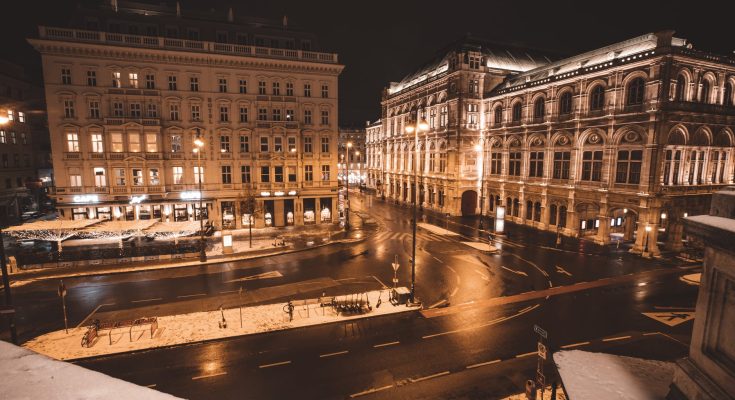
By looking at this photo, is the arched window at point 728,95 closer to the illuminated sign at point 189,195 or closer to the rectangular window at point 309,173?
the rectangular window at point 309,173

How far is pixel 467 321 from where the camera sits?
18.9 meters

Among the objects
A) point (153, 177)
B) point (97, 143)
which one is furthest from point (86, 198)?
point (153, 177)

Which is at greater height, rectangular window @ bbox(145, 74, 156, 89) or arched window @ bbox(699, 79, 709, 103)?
rectangular window @ bbox(145, 74, 156, 89)

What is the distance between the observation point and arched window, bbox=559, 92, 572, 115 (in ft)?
129

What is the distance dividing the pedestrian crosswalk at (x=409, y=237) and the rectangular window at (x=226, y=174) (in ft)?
60.6

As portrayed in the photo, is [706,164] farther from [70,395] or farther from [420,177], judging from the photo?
[70,395]

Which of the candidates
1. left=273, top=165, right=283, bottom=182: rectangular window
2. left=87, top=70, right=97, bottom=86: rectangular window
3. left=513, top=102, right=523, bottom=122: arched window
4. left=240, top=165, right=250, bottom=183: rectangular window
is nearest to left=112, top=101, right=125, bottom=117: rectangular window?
left=87, top=70, right=97, bottom=86: rectangular window

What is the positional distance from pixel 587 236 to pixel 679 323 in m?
21.7

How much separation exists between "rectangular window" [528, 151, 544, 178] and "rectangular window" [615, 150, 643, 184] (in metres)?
9.04

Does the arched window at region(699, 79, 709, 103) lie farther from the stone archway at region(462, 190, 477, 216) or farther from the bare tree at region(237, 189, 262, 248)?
the bare tree at region(237, 189, 262, 248)

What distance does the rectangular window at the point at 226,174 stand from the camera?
41.6 metres

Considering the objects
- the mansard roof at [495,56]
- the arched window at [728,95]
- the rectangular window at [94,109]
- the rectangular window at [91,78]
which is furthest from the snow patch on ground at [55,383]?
the mansard roof at [495,56]

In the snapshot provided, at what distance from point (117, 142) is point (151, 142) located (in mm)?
3205

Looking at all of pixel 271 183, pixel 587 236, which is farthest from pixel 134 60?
pixel 587 236
